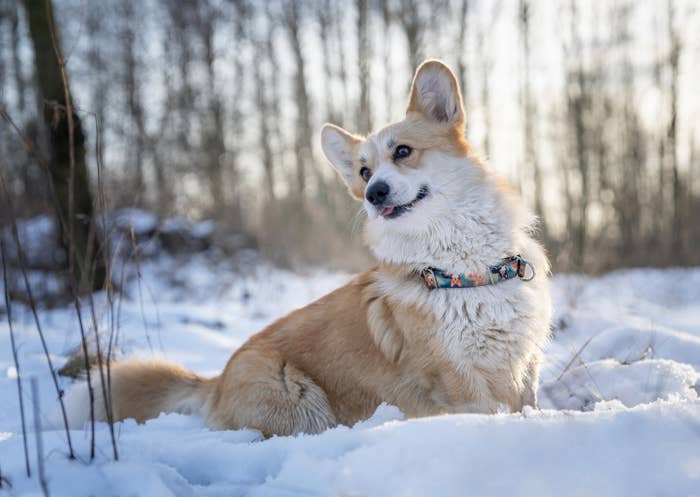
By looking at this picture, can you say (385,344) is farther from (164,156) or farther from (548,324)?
(164,156)

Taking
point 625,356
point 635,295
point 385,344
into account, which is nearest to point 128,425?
point 385,344

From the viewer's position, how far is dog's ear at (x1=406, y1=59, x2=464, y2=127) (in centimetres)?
310

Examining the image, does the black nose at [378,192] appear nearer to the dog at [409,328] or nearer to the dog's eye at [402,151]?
the dog at [409,328]

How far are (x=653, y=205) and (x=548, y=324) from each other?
58.3 ft

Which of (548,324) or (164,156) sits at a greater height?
(164,156)

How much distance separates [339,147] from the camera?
364 cm

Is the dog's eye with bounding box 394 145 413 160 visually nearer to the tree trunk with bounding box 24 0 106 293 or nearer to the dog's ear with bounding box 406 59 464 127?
the dog's ear with bounding box 406 59 464 127

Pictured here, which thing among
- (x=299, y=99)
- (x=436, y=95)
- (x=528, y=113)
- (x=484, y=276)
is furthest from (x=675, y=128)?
(x=484, y=276)

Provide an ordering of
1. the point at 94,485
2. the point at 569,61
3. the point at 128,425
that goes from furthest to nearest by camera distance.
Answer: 1. the point at 569,61
2. the point at 128,425
3. the point at 94,485

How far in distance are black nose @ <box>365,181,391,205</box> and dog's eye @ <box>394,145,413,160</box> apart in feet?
1.02

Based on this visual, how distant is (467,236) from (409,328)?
60cm

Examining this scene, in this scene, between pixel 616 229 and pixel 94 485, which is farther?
pixel 616 229

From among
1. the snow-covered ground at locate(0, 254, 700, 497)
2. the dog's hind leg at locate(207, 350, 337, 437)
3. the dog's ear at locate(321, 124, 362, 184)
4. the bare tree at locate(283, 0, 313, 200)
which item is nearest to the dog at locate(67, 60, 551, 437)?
the dog's hind leg at locate(207, 350, 337, 437)

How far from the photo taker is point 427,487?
1436 mm
